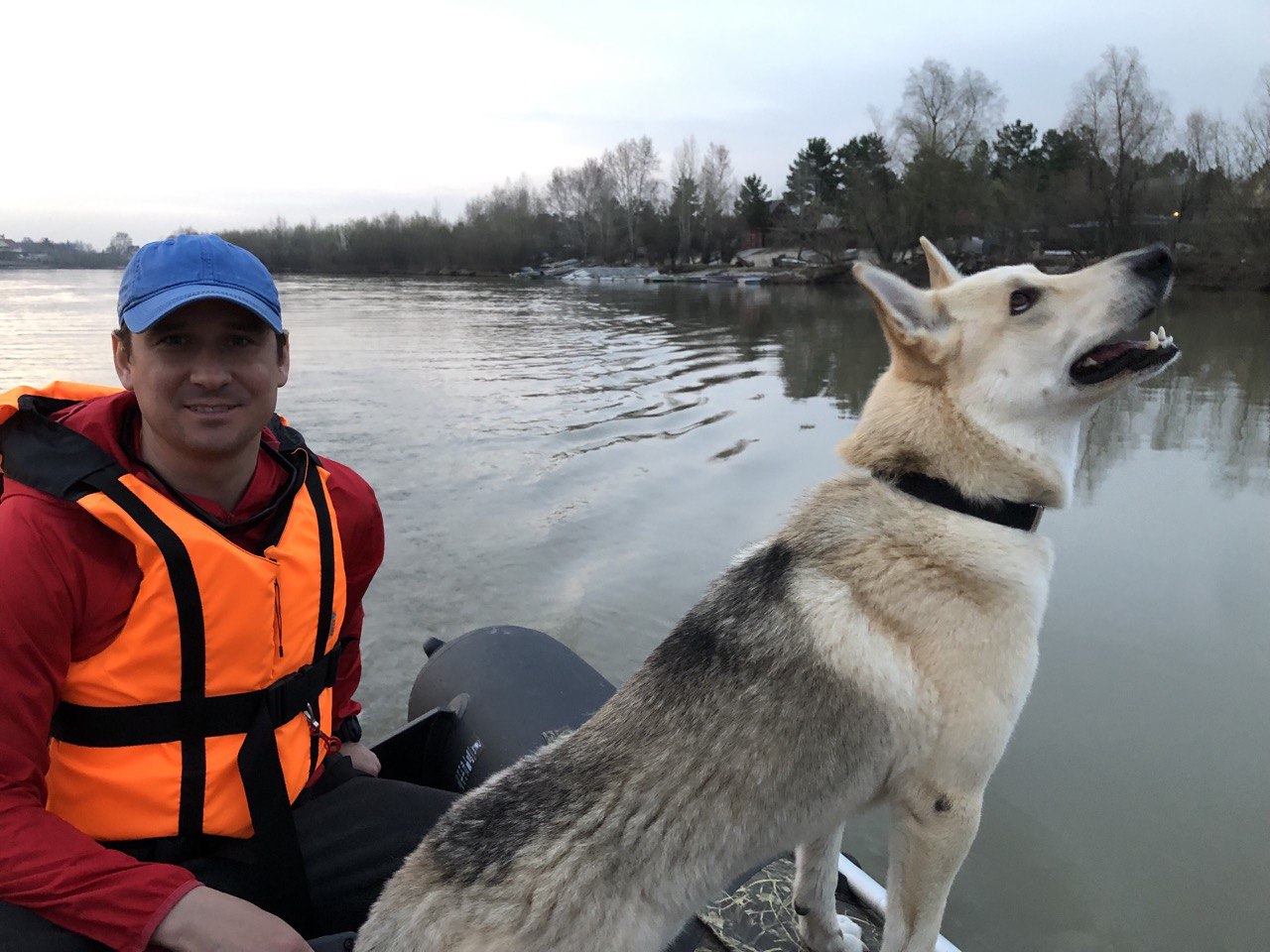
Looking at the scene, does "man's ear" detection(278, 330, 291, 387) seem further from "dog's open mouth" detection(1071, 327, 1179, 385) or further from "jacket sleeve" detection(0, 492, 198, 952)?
"dog's open mouth" detection(1071, 327, 1179, 385)

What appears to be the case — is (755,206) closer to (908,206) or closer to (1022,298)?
(908,206)

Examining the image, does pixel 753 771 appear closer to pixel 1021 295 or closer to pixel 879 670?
pixel 879 670

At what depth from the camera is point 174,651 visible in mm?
2004

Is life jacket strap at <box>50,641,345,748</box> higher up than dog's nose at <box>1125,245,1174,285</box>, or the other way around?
dog's nose at <box>1125,245,1174,285</box>

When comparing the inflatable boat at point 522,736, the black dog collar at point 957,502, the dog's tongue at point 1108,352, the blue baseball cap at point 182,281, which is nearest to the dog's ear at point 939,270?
the dog's tongue at point 1108,352

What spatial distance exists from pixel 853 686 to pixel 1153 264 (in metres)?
1.77

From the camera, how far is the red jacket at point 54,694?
174 cm

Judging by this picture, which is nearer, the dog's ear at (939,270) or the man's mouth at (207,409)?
the man's mouth at (207,409)

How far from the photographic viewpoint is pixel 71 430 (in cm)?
199

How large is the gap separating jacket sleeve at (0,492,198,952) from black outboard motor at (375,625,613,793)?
1243 mm

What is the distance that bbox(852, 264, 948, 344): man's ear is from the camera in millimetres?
2525

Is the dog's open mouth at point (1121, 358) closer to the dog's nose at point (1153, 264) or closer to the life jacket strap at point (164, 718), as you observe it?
the dog's nose at point (1153, 264)

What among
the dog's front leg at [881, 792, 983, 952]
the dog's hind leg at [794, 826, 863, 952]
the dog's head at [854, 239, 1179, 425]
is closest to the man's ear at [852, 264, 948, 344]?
the dog's head at [854, 239, 1179, 425]

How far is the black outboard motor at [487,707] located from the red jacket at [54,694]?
1237 millimetres
